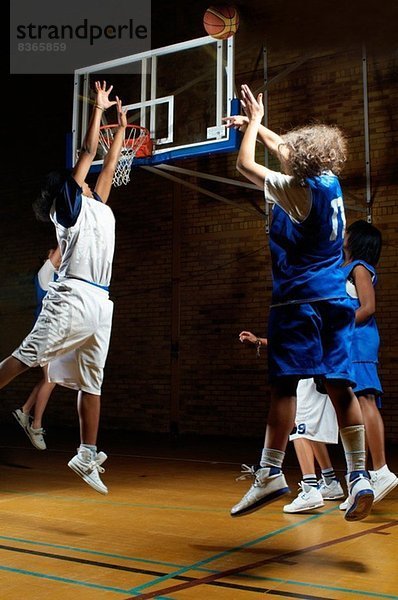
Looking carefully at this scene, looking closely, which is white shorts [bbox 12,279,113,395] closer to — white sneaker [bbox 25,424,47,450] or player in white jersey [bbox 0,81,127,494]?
player in white jersey [bbox 0,81,127,494]

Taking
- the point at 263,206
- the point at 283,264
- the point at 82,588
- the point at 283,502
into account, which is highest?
the point at 263,206

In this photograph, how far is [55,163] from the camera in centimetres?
1102

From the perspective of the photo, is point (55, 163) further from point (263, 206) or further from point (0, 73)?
point (263, 206)

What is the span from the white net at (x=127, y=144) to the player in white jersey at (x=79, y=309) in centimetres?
334

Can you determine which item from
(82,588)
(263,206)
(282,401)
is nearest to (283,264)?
(282,401)

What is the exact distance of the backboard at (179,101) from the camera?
727 cm

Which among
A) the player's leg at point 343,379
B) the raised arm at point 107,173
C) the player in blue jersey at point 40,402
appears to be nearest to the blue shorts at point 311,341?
the player's leg at point 343,379

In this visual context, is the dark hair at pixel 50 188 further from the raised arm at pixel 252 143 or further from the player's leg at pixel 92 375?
the raised arm at pixel 252 143

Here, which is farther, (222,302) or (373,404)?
(222,302)

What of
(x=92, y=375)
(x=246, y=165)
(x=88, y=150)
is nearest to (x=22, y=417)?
(x=92, y=375)

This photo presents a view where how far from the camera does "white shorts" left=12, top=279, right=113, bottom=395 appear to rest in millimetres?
3508

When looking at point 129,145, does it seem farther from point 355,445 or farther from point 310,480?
point 355,445

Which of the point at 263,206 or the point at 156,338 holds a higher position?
the point at 263,206

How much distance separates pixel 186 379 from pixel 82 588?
716cm
